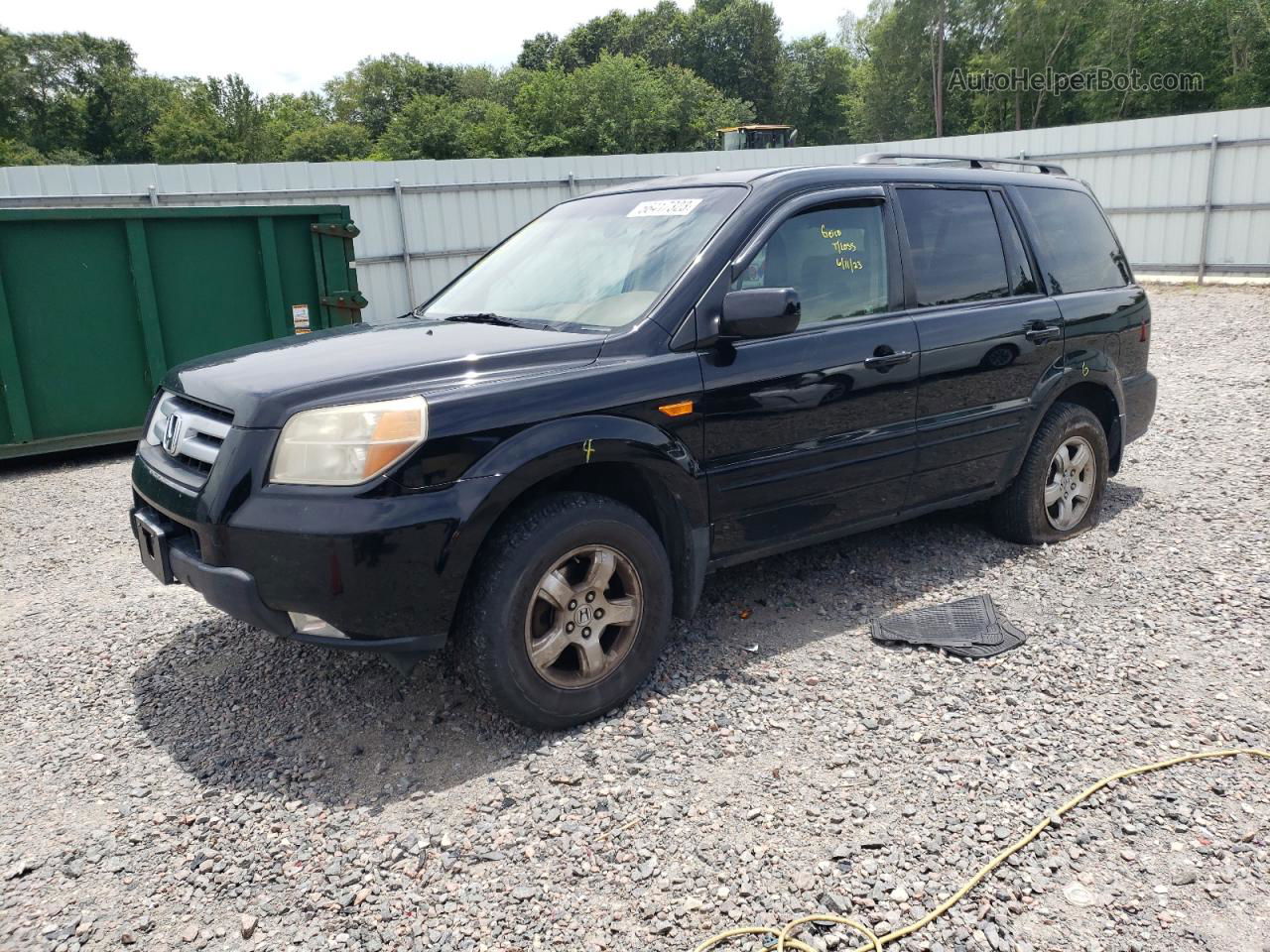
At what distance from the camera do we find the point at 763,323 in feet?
11.1

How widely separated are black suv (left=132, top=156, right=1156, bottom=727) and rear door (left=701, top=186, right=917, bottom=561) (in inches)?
0.5

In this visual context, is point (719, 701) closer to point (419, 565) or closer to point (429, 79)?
point (419, 565)

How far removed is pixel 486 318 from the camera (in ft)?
12.9

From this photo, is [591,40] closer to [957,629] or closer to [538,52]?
[538,52]

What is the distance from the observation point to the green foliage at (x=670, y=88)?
42625 mm

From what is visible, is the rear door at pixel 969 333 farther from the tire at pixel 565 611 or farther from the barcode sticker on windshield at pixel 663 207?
the tire at pixel 565 611

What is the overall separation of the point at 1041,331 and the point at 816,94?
91.3 meters

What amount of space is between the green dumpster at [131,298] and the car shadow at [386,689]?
4579 mm

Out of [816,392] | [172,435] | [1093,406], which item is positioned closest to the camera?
[172,435]

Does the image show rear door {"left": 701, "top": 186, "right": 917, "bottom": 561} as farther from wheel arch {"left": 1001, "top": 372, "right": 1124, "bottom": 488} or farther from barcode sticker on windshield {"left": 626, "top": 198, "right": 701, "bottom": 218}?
wheel arch {"left": 1001, "top": 372, "right": 1124, "bottom": 488}

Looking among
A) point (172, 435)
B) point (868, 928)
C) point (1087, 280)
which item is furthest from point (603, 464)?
point (1087, 280)

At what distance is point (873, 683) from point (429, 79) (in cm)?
9737

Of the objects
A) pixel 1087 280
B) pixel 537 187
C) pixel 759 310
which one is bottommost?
pixel 1087 280

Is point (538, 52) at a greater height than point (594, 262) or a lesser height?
greater
